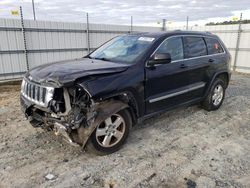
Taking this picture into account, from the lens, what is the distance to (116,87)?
340 centimetres

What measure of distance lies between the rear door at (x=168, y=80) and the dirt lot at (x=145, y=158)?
23.4 inches

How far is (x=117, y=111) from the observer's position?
3408mm

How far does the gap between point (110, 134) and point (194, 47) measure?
2.75m

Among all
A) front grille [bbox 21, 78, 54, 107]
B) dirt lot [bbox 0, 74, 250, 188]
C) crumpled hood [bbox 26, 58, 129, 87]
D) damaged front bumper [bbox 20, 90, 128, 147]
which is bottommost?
dirt lot [bbox 0, 74, 250, 188]

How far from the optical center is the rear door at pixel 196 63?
15.4ft

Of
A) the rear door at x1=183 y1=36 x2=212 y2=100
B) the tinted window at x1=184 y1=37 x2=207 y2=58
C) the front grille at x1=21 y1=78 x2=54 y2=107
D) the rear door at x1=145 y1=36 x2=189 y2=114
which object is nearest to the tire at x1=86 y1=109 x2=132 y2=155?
the rear door at x1=145 y1=36 x2=189 y2=114

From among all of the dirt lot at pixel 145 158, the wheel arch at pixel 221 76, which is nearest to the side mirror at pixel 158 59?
the dirt lot at pixel 145 158

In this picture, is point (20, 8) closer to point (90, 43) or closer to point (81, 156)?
point (90, 43)

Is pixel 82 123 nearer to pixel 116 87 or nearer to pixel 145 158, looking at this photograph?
pixel 116 87

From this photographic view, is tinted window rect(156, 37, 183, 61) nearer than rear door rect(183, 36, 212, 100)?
Yes

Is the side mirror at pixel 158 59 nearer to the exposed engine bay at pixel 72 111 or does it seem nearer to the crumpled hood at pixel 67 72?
the crumpled hood at pixel 67 72

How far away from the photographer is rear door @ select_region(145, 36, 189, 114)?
3.94m

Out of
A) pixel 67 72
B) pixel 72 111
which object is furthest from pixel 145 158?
pixel 67 72

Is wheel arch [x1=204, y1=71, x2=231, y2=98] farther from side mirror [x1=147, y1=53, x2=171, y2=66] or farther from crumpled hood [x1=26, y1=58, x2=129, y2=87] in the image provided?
crumpled hood [x1=26, y1=58, x2=129, y2=87]
